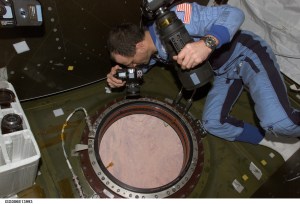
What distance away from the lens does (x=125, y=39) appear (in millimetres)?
1594

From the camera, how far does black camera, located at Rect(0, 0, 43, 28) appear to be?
1.32 m

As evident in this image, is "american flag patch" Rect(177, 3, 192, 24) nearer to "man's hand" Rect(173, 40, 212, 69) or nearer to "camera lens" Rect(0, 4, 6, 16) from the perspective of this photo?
"man's hand" Rect(173, 40, 212, 69)

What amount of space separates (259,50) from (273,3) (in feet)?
1.27

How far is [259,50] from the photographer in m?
1.82

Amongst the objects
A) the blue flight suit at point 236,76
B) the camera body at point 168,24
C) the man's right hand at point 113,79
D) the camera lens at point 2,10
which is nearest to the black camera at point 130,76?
the man's right hand at point 113,79

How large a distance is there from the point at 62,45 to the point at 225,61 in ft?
2.89

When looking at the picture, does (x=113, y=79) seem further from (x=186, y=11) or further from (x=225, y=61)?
(x=225, y=61)

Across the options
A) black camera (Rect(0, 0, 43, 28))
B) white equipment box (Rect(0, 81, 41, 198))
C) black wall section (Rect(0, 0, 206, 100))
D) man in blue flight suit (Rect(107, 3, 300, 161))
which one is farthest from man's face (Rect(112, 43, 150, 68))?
white equipment box (Rect(0, 81, 41, 198))

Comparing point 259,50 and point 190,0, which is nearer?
point 259,50

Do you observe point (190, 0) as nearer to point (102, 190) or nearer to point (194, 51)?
point (194, 51)

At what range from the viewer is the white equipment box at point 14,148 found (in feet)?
4.56

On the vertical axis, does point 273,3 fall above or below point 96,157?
above

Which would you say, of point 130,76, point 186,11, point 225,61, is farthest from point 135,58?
point 225,61

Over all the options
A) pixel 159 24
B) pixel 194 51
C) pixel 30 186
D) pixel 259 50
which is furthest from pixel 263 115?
pixel 30 186
